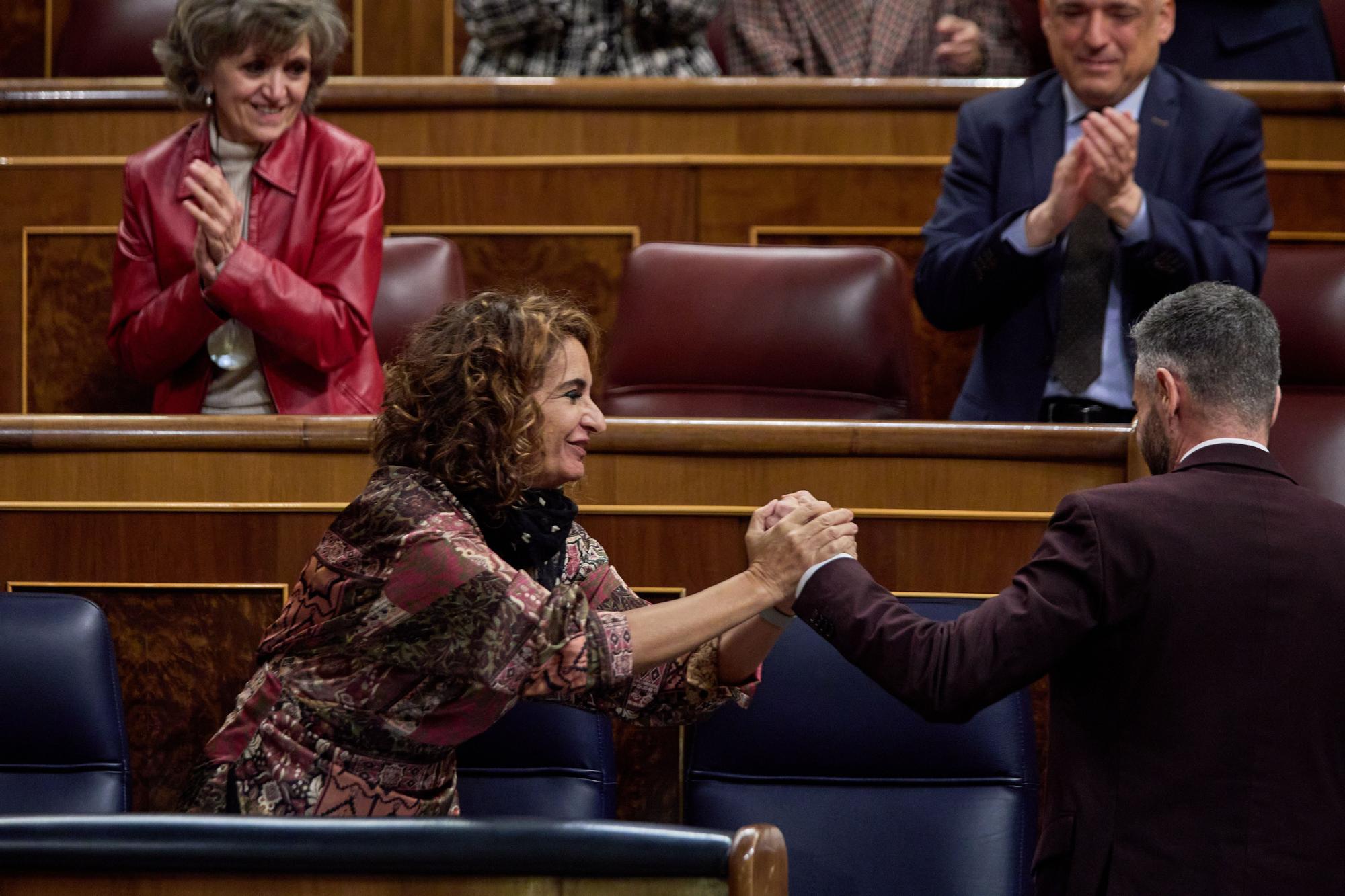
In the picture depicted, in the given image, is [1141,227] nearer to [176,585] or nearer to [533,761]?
[533,761]

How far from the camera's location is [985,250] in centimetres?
182

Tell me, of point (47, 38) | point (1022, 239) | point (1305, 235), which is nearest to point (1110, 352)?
point (1022, 239)

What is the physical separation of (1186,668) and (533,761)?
1.84ft

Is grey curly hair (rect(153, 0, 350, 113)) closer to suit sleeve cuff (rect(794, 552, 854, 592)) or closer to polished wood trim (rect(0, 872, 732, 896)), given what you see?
suit sleeve cuff (rect(794, 552, 854, 592))

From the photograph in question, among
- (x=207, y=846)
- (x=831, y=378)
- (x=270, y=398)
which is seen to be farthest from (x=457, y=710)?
(x=831, y=378)

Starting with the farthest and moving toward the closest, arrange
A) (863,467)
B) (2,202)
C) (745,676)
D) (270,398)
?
(2,202), (270,398), (863,467), (745,676)

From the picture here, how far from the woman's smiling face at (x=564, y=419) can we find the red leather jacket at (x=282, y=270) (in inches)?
22.1

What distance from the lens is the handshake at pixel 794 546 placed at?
3.96 ft

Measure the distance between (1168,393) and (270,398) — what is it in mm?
1054

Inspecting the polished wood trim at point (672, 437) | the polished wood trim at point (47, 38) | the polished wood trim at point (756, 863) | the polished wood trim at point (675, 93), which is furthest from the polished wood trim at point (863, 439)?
the polished wood trim at point (47, 38)

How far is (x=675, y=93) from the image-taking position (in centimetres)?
223

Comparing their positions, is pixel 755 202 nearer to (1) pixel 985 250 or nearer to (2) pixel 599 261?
(2) pixel 599 261

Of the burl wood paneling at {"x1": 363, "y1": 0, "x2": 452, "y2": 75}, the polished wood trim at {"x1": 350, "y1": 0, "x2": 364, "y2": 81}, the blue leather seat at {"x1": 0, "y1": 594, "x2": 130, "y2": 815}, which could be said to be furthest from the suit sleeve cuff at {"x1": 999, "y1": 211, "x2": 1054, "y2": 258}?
the polished wood trim at {"x1": 350, "y1": 0, "x2": 364, "y2": 81}

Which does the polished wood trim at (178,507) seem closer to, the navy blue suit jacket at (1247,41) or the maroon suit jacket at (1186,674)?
the maroon suit jacket at (1186,674)
